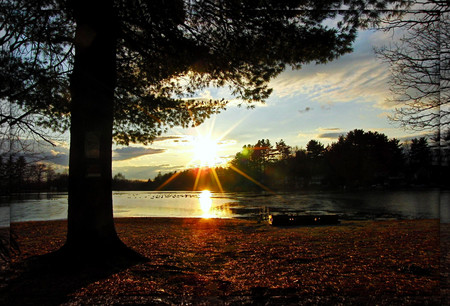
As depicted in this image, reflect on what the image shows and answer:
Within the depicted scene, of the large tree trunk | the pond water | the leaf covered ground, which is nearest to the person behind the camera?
the leaf covered ground

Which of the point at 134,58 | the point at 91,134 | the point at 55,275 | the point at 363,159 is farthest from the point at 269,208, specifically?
the point at 363,159

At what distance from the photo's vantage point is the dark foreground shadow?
371cm

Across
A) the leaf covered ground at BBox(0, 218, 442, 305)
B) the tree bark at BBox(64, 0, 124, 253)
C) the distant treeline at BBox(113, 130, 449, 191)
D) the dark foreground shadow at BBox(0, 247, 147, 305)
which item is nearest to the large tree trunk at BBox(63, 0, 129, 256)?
the tree bark at BBox(64, 0, 124, 253)

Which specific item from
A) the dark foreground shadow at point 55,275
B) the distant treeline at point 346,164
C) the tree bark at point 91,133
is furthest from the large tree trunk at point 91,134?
the distant treeline at point 346,164

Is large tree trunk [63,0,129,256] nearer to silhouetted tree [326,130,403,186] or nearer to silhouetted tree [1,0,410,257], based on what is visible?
silhouetted tree [1,0,410,257]

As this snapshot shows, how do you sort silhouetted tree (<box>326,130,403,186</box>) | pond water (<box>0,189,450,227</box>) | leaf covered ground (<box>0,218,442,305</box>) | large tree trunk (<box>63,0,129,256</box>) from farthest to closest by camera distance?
silhouetted tree (<box>326,130,403,186</box>) → pond water (<box>0,189,450,227</box>) → large tree trunk (<box>63,0,129,256</box>) → leaf covered ground (<box>0,218,442,305</box>)

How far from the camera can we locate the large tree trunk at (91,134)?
5.23 meters

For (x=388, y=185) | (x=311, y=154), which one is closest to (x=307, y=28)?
(x=311, y=154)

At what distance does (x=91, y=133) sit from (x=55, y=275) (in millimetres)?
2401

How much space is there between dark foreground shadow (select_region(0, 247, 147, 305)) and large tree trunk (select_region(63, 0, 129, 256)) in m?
0.25

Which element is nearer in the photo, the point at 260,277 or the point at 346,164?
the point at 260,277

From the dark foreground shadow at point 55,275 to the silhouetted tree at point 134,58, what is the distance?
26cm

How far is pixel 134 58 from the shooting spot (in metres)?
8.47

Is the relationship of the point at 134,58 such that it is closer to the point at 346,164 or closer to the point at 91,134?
the point at 91,134
